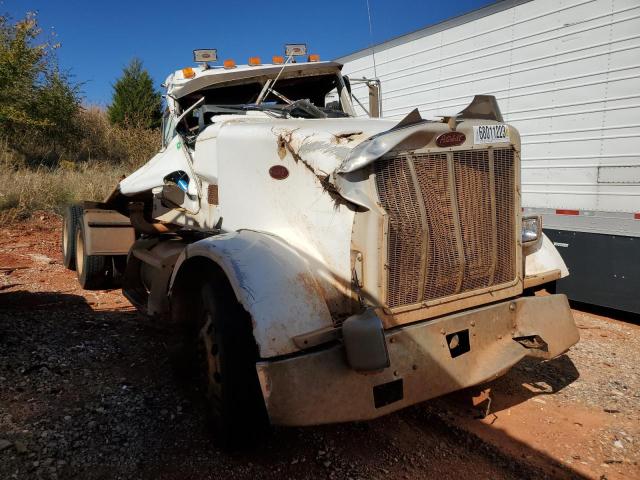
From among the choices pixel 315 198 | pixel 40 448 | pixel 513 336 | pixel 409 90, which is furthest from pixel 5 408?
pixel 409 90

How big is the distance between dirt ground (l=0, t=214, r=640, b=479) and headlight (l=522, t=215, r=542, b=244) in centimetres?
112

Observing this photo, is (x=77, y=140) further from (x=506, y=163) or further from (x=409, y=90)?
(x=506, y=163)

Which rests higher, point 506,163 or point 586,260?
point 506,163

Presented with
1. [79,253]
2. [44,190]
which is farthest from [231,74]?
[44,190]

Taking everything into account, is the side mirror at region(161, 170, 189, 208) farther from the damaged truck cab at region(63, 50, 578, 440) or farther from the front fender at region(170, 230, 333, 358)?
the front fender at region(170, 230, 333, 358)

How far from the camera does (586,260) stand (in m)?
5.64

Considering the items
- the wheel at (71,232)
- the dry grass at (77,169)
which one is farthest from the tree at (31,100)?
the wheel at (71,232)

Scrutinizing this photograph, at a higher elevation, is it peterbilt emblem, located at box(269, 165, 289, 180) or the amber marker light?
the amber marker light

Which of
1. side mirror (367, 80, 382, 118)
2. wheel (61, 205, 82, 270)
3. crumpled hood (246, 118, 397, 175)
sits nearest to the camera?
crumpled hood (246, 118, 397, 175)

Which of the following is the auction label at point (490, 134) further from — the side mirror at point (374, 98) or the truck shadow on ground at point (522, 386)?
the side mirror at point (374, 98)

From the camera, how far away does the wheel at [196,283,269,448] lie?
8.92 ft

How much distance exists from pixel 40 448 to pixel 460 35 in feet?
21.0

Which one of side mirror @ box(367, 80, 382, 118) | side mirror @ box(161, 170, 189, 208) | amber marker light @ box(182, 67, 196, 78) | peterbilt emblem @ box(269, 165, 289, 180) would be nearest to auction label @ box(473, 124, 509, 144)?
peterbilt emblem @ box(269, 165, 289, 180)

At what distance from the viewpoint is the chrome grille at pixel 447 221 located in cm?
265
